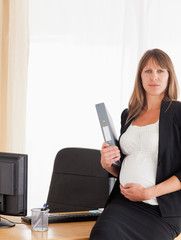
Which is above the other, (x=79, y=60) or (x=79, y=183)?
(x=79, y=60)

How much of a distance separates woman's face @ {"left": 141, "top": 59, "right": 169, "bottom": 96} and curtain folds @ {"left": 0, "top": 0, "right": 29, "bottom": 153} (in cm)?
162

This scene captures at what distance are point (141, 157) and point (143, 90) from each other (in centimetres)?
47

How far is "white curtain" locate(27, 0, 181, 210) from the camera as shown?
3.62 metres

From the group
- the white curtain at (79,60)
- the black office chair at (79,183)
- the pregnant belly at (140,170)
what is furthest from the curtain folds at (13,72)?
the pregnant belly at (140,170)

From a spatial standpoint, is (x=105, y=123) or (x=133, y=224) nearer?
(x=133, y=224)

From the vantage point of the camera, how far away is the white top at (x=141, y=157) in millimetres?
2037

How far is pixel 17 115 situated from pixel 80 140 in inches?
24.2

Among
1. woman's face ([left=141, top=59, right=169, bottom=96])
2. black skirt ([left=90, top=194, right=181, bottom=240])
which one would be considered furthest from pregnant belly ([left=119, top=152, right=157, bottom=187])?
woman's face ([left=141, top=59, right=169, bottom=96])

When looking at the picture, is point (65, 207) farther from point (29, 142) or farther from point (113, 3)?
point (113, 3)

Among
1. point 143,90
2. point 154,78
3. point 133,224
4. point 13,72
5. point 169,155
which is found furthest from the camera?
point 13,72

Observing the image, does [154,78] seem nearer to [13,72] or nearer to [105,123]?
[105,123]

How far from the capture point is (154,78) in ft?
7.25

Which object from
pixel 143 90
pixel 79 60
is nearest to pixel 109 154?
pixel 143 90

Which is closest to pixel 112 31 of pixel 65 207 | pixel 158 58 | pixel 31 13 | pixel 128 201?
pixel 31 13
